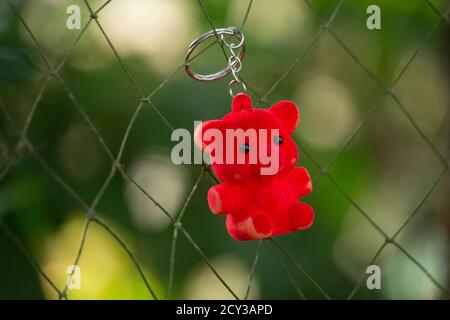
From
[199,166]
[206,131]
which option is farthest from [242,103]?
[199,166]

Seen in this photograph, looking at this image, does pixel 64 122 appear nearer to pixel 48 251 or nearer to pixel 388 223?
pixel 48 251

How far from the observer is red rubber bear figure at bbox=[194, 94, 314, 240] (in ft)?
1.86

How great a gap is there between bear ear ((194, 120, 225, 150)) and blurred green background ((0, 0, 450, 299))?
0.66 meters

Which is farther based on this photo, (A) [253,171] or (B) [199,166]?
(B) [199,166]

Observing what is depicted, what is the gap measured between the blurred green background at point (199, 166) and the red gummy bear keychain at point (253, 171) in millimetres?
667

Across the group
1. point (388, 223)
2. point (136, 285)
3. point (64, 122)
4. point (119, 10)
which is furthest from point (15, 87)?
point (388, 223)

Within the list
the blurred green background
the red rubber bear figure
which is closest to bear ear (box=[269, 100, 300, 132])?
the red rubber bear figure

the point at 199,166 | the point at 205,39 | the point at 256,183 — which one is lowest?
the point at 256,183

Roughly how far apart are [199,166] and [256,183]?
2.69 ft

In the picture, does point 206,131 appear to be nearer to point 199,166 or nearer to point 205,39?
point 205,39

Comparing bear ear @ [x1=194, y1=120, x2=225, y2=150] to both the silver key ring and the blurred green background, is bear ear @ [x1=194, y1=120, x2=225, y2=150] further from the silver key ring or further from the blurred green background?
the blurred green background

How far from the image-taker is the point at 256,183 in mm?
581

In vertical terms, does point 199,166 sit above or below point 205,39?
above
